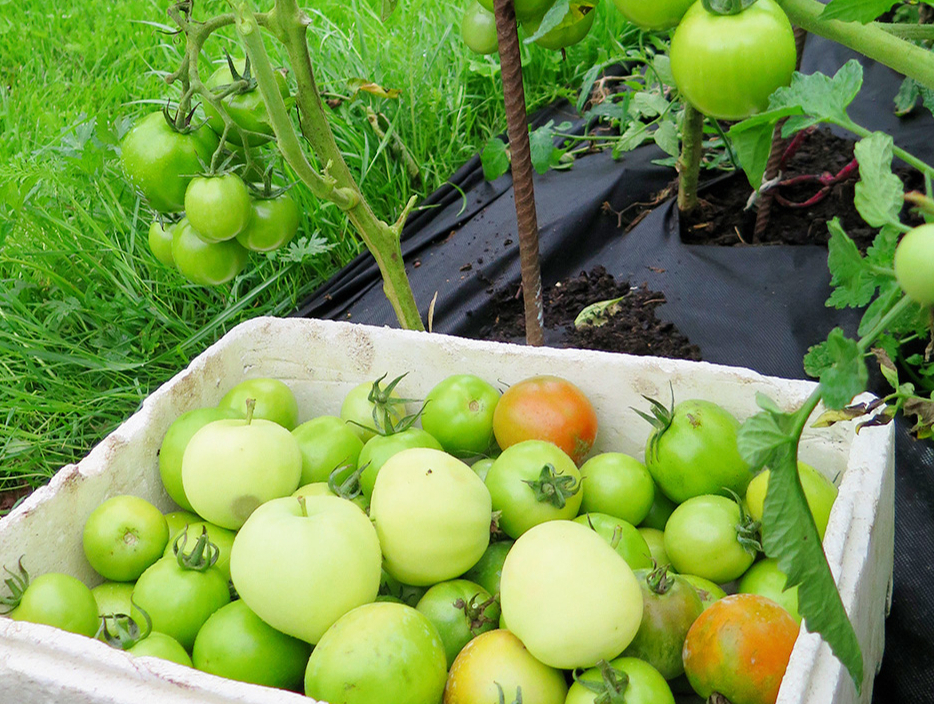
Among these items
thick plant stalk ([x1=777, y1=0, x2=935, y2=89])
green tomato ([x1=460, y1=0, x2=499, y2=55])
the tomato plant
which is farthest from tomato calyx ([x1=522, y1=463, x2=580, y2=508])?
green tomato ([x1=460, y1=0, x2=499, y2=55])

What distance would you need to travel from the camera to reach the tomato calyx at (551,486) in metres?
0.99

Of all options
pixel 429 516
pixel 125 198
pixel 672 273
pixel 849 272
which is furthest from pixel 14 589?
pixel 125 198

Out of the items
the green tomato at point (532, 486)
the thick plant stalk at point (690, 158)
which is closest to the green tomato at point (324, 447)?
the green tomato at point (532, 486)

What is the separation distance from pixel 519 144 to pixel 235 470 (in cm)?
56

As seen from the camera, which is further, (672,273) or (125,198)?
(125,198)

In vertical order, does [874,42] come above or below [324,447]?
above

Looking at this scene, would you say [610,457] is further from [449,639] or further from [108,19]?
[108,19]

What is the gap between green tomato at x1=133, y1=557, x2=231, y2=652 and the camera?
936 mm

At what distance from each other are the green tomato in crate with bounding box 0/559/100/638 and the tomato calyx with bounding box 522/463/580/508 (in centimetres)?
49

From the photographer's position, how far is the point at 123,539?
1.03m

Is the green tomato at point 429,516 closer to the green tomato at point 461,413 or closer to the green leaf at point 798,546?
the green tomato at point 461,413

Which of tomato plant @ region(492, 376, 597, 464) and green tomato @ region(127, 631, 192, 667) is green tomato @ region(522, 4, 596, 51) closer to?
tomato plant @ region(492, 376, 597, 464)

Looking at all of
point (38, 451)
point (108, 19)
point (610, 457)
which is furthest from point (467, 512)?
point (108, 19)

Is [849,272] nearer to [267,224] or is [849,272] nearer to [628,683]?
[628,683]
